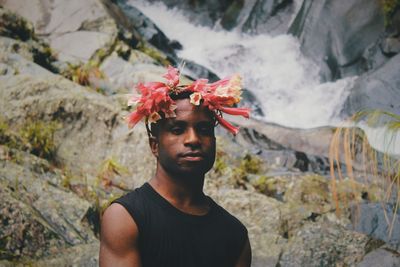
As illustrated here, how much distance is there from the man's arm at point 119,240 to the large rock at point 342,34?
1212 cm

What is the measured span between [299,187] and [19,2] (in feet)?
27.2

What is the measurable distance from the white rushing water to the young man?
10.0m

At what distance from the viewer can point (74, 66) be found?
8.78 meters

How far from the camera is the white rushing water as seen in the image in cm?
1277

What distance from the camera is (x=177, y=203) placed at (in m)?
2.33

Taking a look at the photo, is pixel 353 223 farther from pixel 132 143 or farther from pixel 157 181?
pixel 157 181

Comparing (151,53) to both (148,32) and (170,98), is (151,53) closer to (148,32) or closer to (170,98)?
(148,32)

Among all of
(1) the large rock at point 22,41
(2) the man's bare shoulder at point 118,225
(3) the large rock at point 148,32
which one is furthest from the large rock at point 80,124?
(3) the large rock at point 148,32

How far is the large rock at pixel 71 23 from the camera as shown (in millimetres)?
10961

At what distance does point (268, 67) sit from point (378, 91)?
401cm

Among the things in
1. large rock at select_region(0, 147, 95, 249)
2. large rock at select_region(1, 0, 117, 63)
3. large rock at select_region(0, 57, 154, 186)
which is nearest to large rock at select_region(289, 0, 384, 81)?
large rock at select_region(1, 0, 117, 63)

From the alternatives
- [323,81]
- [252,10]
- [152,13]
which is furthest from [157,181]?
[152,13]

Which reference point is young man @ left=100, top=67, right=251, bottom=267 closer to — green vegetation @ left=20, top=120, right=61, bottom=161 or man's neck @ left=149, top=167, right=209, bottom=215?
man's neck @ left=149, top=167, right=209, bottom=215

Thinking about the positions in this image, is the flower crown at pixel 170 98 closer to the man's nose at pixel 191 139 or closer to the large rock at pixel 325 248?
the man's nose at pixel 191 139
